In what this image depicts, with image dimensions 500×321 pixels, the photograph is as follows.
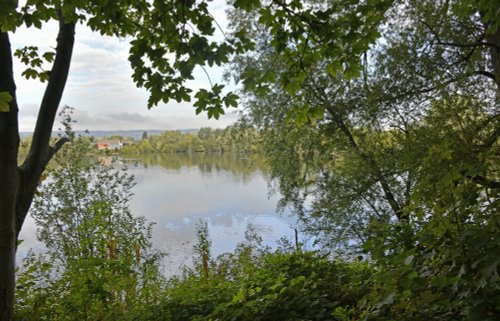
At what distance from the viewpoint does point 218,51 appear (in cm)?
194

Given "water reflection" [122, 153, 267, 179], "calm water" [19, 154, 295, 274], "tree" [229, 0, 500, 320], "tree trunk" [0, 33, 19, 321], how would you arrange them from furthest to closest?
"water reflection" [122, 153, 267, 179]
"calm water" [19, 154, 295, 274]
"tree trunk" [0, 33, 19, 321]
"tree" [229, 0, 500, 320]

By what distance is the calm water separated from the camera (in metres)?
9.44

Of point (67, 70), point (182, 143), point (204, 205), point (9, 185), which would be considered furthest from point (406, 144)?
point (182, 143)

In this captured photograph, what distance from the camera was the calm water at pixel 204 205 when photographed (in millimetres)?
9438

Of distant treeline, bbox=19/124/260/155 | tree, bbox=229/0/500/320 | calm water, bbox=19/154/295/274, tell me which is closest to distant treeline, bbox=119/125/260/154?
distant treeline, bbox=19/124/260/155

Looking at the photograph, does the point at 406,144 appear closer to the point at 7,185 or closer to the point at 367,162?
the point at 367,162

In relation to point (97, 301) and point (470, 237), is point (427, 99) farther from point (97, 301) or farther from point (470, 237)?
point (97, 301)

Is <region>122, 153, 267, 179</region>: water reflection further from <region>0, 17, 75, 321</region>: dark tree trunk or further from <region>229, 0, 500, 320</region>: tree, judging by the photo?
<region>0, 17, 75, 321</region>: dark tree trunk

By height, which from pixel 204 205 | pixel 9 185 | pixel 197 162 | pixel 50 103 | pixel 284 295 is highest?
pixel 50 103

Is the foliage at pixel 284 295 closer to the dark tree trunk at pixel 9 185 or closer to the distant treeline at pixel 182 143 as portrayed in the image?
the dark tree trunk at pixel 9 185

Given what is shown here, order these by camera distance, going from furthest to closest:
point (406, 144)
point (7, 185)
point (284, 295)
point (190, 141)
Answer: point (190, 141), point (406, 144), point (284, 295), point (7, 185)

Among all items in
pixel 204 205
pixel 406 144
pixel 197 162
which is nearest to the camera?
pixel 406 144

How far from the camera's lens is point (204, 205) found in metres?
15.2

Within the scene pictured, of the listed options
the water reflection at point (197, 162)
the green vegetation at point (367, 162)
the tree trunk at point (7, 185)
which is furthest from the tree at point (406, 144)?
the water reflection at point (197, 162)
